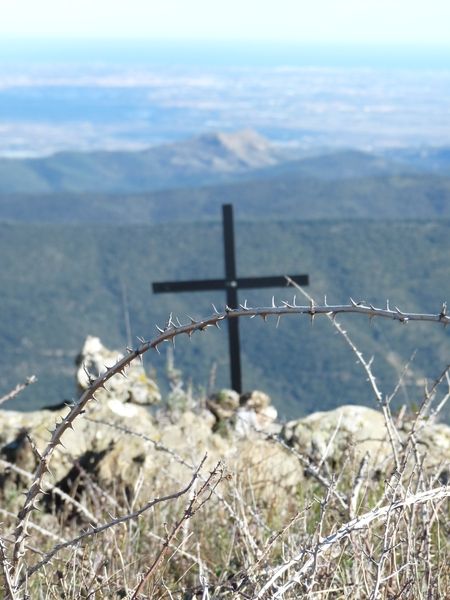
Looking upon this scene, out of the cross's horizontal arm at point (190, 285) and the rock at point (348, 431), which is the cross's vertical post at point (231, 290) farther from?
the rock at point (348, 431)

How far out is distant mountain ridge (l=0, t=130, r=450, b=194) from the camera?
84062mm

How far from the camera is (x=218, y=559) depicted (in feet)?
11.1

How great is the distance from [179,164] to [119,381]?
305ft

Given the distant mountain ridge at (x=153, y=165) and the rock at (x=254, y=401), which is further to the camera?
the distant mountain ridge at (x=153, y=165)

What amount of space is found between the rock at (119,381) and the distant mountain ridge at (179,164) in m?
73.5

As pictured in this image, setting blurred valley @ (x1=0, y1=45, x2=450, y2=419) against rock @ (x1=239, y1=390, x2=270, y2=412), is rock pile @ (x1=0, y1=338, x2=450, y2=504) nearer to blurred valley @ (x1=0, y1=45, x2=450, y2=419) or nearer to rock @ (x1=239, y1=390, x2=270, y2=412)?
rock @ (x1=239, y1=390, x2=270, y2=412)

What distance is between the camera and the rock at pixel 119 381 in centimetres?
611

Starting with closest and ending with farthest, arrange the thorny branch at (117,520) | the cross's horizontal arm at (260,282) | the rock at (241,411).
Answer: the thorny branch at (117,520) → the rock at (241,411) → the cross's horizontal arm at (260,282)

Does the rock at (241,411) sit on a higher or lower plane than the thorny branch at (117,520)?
lower

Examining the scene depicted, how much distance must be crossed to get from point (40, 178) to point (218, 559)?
278ft

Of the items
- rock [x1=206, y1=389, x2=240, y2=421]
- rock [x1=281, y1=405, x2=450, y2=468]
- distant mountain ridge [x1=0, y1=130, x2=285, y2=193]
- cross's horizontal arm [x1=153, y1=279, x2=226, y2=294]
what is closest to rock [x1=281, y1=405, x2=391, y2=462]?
rock [x1=281, y1=405, x2=450, y2=468]

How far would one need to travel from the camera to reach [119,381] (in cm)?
624

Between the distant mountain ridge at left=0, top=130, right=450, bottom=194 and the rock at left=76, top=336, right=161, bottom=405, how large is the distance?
7347 centimetres

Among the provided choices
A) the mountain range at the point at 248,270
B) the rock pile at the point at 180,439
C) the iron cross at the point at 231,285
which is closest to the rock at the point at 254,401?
the rock pile at the point at 180,439
